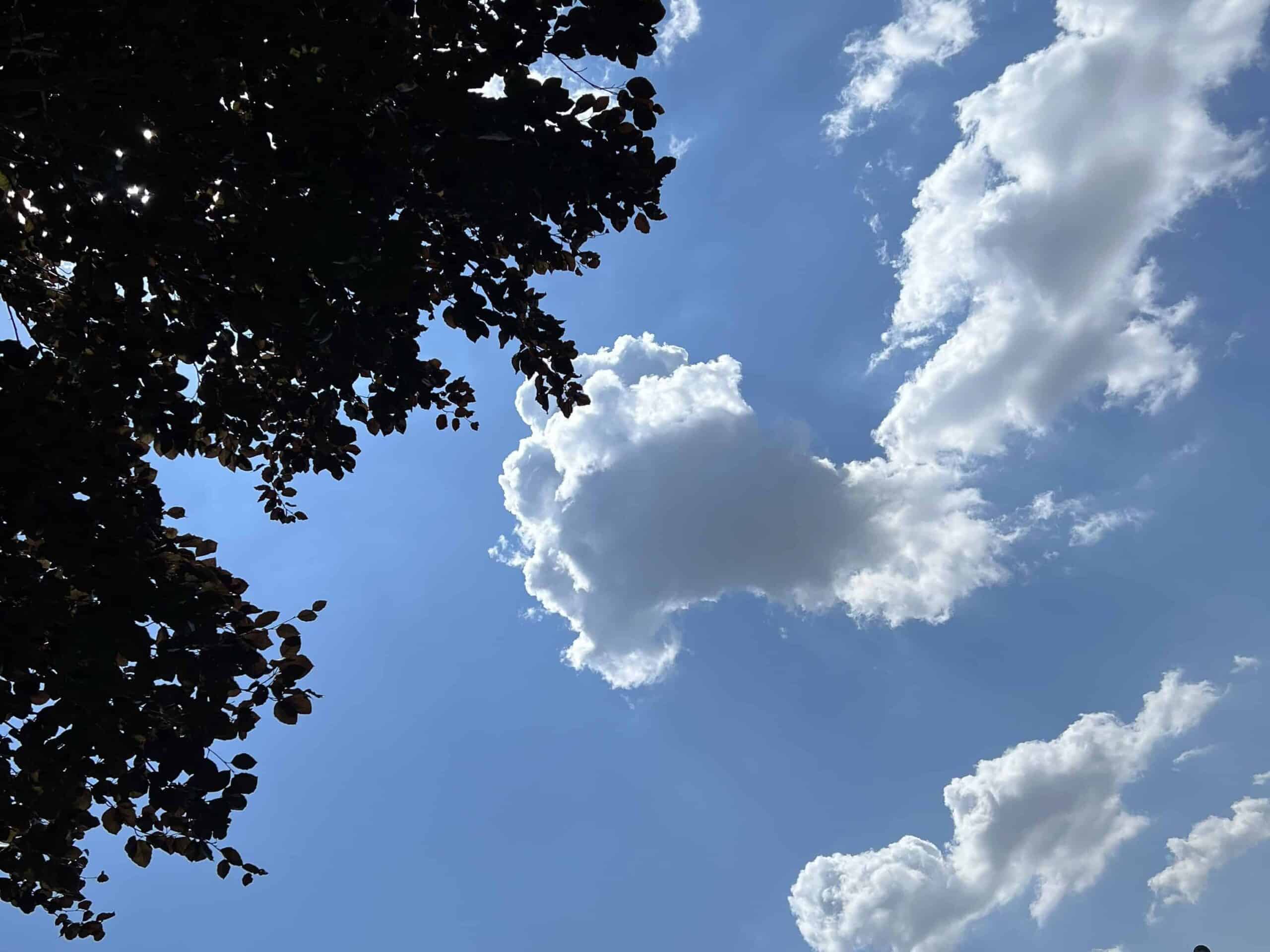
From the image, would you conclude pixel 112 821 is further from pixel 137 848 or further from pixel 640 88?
pixel 640 88

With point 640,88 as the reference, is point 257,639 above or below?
below

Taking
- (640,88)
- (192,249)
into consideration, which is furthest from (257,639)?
(640,88)

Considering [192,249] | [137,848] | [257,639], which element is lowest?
[137,848]

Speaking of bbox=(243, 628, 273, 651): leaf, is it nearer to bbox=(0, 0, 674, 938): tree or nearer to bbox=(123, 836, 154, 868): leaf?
bbox=(0, 0, 674, 938): tree

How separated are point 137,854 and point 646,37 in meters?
6.66

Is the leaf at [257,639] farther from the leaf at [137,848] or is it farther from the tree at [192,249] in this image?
the leaf at [137,848]

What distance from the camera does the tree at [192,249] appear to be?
14.5ft

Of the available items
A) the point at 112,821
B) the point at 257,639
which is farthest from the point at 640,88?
the point at 112,821

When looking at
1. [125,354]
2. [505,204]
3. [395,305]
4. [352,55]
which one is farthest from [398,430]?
[352,55]

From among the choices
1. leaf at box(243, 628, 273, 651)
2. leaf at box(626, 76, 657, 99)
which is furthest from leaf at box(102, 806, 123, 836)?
leaf at box(626, 76, 657, 99)

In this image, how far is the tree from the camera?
441cm

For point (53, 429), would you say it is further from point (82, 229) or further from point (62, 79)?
point (62, 79)

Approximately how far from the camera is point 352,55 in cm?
446

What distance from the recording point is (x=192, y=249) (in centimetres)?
486
